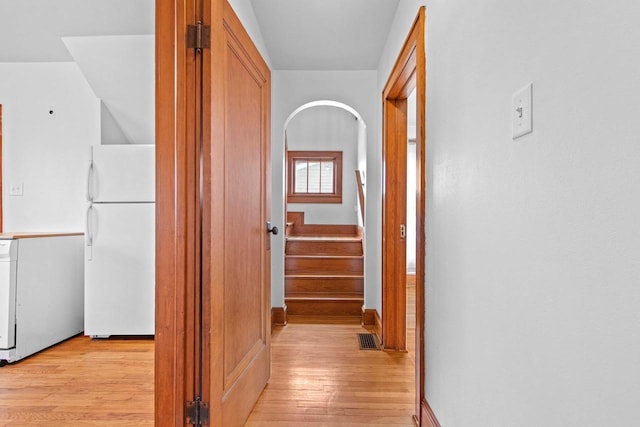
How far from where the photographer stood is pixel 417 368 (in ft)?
6.31

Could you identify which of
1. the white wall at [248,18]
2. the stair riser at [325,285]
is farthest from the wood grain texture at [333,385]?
the white wall at [248,18]

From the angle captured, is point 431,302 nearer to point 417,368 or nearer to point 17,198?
point 417,368

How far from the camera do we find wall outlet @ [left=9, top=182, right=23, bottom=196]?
359 cm

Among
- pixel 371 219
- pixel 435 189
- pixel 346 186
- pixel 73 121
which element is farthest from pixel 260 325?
pixel 346 186

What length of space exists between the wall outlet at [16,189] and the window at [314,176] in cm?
437

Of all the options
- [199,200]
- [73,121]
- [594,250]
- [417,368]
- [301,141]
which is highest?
[301,141]

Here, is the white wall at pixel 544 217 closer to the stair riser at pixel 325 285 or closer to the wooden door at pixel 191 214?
the wooden door at pixel 191 214

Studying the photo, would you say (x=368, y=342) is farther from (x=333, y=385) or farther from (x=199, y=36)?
(x=199, y=36)

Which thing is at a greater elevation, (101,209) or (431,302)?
(101,209)

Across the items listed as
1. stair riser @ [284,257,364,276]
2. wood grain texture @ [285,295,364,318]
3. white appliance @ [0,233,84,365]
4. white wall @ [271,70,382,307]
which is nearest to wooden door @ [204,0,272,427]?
white wall @ [271,70,382,307]

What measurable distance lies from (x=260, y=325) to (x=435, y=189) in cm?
129

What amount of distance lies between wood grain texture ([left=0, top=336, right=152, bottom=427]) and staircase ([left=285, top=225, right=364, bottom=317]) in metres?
1.55

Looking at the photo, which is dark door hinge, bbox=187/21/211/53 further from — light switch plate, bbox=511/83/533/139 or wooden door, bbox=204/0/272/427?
light switch plate, bbox=511/83/533/139

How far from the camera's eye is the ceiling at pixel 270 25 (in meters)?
2.64
